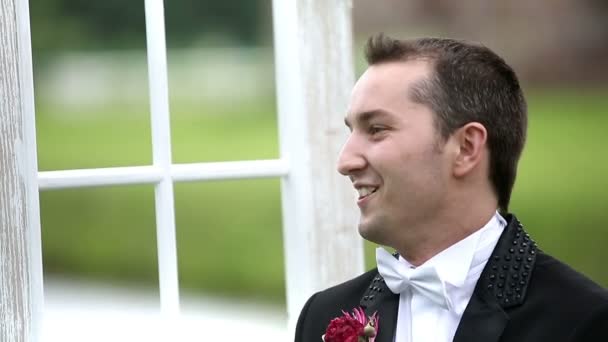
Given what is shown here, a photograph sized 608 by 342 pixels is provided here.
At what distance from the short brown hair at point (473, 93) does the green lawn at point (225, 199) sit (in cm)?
980

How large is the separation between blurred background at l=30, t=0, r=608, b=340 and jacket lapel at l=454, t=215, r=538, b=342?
350 inches

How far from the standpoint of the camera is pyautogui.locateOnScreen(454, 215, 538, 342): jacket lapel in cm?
202

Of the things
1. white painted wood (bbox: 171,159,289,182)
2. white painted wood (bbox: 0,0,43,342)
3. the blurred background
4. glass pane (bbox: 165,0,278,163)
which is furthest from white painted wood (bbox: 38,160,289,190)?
glass pane (bbox: 165,0,278,163)

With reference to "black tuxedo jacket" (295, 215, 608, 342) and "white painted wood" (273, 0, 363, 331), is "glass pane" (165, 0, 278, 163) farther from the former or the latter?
"black tuxedo jacket" (295, 215, 608, 342)

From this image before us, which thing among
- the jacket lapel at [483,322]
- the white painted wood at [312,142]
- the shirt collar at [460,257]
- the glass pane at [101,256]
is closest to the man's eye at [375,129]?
the shirt collar at [460,257]

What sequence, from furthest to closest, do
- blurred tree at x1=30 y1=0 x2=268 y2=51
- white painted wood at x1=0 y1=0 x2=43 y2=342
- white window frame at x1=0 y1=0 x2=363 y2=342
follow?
blurred tree at x1=30 y1=0 x2=268 y2=51, white window frame at x1=0 y1=0 x2=363 y2=342, white painted wood at x1=0 y1=0 x2=43 y2=342

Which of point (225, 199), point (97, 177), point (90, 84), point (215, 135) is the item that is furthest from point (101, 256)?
point (97, 177)

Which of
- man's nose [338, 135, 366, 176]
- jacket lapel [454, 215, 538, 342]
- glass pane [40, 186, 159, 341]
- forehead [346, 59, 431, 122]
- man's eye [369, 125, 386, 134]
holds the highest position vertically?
forehead [346, 59, 431, 122]

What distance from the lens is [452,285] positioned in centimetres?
207

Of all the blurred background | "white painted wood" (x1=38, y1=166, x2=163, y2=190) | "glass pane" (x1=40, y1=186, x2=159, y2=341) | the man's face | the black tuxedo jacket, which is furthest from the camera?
"glass pane" (x1=40, y1=186, x2=159, y2=341)

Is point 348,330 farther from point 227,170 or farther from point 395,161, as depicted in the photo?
point 227,170

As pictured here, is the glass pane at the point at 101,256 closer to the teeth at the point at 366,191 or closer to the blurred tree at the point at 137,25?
the blurred tree at the point at 137,25

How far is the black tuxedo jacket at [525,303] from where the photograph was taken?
1.97 metres

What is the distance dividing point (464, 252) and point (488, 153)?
0.61ft
